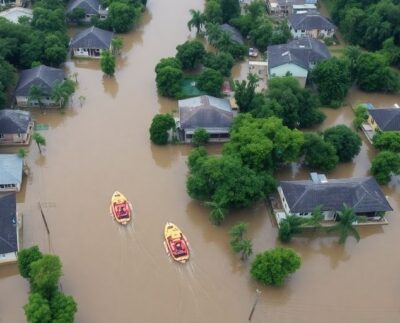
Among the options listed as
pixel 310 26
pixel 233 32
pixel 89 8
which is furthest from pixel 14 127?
pixel 310 26

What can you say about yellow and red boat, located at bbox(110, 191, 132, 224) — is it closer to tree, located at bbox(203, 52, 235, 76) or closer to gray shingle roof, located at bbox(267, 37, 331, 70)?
tree, located at bbox(203, 52, 235, 76)

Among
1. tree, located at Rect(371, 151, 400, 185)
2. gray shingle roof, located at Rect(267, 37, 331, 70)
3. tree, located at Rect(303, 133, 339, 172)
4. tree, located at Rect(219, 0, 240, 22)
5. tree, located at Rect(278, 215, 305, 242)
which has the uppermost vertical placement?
tree, located at Rect(219, 0, 240, 22)

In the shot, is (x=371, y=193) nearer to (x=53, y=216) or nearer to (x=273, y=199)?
(x=273, y=199)

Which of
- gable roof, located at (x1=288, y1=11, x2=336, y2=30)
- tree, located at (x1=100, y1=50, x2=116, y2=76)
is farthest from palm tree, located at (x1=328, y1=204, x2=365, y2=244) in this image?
gable roof, located at (x1=288, y1=11, x2=336, y2=30)

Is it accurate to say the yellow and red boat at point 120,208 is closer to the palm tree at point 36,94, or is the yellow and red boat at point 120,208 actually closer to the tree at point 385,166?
the palm tree at point 36,94

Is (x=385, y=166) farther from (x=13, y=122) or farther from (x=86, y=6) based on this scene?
(x=86, y=6)

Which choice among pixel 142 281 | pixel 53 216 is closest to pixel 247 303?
pixel 142 281
